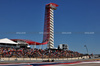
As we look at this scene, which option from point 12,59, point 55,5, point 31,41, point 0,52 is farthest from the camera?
point 55,5

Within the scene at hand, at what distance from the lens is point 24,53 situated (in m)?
48.9

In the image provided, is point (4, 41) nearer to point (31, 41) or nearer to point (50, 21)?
point (31, 41)

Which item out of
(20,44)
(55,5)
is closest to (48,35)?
(55,5)

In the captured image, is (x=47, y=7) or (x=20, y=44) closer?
(x=20, y=44)

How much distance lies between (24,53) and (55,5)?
10149 centimetres

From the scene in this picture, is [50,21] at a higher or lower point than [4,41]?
higher

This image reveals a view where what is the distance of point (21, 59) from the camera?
136ft

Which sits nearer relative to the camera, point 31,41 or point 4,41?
point 4,41

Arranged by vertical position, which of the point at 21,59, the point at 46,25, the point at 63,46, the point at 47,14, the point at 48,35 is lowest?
the point at 21,59

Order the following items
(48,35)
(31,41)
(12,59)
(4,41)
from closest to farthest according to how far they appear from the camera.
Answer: (12,59) < (4,41) < (31,41) < (48,35)

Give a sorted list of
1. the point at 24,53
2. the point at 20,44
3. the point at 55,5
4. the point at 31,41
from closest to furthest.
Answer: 1. the point at 24,53
2. the point at 20,44
3. the point at 31,41
4. the point at 55,5

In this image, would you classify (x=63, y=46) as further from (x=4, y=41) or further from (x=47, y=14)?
(x=47, y=14)

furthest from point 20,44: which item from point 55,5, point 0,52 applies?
point 55,5

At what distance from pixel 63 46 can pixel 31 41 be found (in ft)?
77.3
